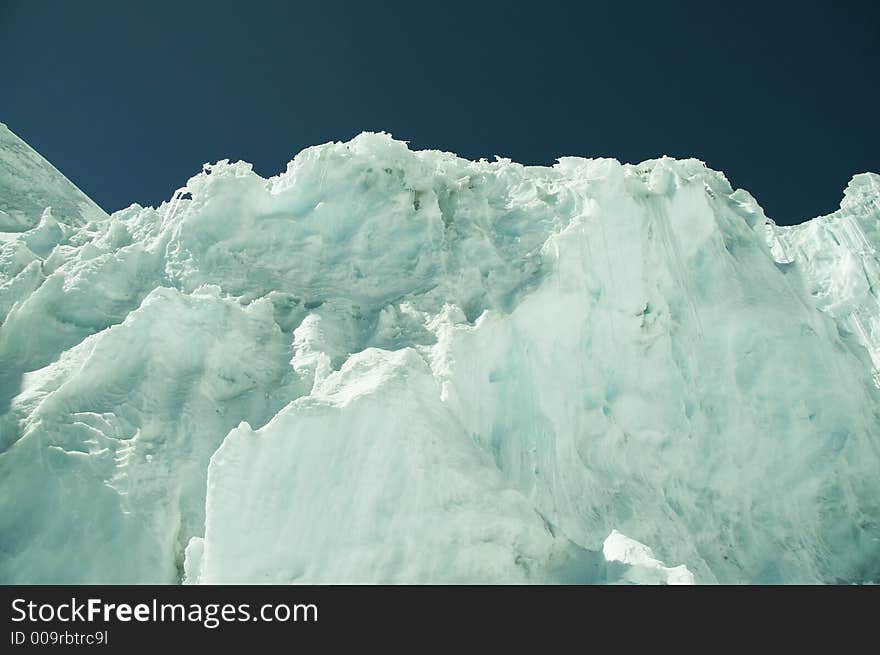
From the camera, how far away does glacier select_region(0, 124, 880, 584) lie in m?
7.57

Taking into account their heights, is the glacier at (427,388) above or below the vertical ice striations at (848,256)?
below

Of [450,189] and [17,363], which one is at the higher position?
[450,189]

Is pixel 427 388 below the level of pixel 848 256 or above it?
below

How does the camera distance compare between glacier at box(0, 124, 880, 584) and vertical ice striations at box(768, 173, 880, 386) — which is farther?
vertical ice striations at box(768, 173, 880, 386)

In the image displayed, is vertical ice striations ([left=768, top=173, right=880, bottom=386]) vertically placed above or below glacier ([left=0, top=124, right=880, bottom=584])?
above

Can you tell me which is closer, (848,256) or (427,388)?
(427,388)

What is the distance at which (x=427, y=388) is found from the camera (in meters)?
8.58

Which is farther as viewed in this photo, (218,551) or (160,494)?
(160,494)

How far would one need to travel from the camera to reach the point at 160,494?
9297mm

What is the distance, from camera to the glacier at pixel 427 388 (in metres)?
7.57
